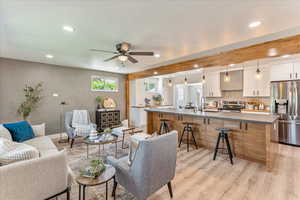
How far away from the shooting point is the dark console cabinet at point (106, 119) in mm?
5680

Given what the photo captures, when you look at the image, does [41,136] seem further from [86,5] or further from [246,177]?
[246,177]

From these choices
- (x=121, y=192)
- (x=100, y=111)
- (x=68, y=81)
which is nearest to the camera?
(x=121, y=192)

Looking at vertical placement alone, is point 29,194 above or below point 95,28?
below

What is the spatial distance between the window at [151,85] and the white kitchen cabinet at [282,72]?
5.22m

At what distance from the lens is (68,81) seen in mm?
5320

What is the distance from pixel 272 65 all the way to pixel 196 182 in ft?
15.4

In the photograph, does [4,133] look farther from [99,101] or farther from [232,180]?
[232,180]

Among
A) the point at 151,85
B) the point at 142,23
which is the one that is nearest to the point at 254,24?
the point at 142,23

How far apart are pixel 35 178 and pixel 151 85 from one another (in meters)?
6.91

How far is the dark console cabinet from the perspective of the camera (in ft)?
18.6

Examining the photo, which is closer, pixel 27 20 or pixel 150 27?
pixel 27 20

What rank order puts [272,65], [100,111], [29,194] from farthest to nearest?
[100,111]
[272,65]
[29,194]

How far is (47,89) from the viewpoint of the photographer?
15.9 feet

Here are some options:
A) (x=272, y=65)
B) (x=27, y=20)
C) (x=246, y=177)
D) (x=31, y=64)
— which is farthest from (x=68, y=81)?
(x=272, y=65)
